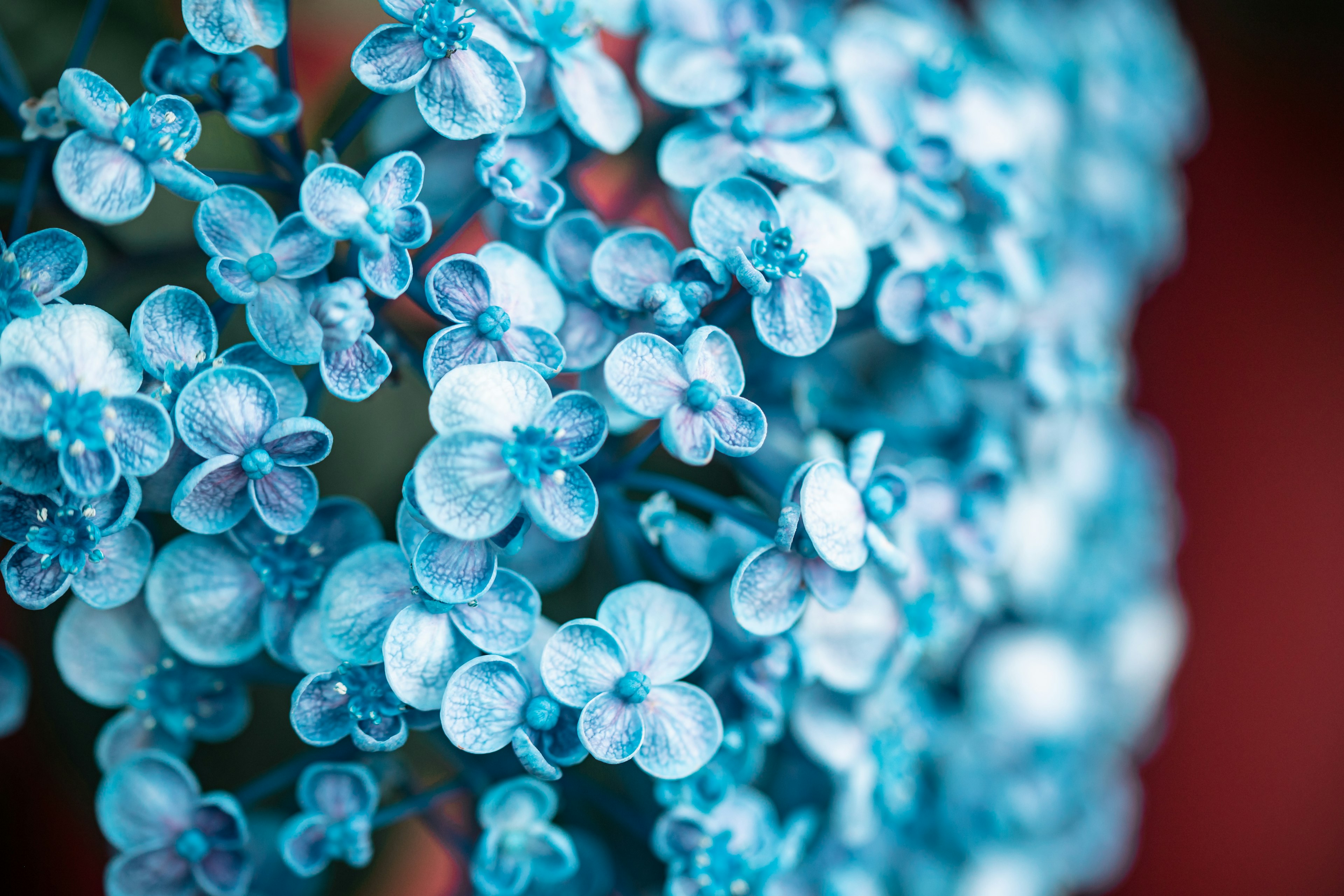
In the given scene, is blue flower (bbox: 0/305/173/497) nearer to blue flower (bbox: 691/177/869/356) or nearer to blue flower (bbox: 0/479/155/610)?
blue flower (bbox: 0/479/155/610)

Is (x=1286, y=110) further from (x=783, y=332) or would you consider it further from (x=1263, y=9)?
(x=783, y=332)

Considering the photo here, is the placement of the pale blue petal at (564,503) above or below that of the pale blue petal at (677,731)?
above

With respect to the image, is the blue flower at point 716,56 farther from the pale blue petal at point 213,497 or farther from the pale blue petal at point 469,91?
the pale blue petal at point 213,497

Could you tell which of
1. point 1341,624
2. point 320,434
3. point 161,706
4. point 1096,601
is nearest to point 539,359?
point 320,434

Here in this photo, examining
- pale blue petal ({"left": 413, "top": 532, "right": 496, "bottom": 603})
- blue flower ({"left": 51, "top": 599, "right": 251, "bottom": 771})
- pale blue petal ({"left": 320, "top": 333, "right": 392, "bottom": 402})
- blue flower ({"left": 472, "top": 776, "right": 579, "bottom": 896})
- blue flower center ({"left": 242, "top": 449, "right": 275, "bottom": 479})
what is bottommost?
blue flower ({"left": 51, "top": 599, "right": 251, "bottom": 771})

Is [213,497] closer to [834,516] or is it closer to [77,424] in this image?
[77,424]

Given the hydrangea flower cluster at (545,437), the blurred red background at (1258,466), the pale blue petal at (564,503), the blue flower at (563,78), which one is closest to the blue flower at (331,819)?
the hydrangea flower cluster at (545,437)

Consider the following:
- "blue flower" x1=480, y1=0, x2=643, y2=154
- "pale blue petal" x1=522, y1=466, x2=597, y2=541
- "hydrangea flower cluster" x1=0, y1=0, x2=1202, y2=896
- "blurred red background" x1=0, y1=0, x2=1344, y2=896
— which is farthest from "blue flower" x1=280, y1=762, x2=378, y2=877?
"blurred red background" x1=0, y1=0, x2=1344, y2=896
